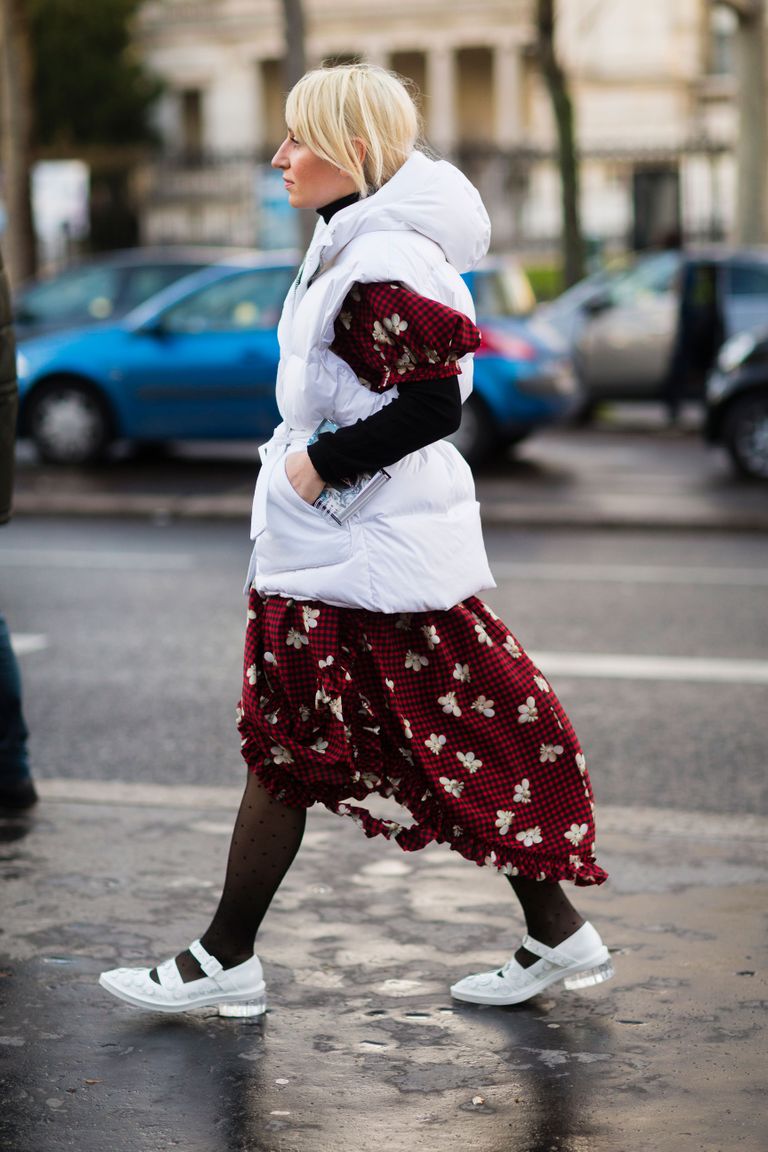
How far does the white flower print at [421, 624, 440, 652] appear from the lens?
3359 millimetres

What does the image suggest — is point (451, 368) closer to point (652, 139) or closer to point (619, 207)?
point (619, 207)

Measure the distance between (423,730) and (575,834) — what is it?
0.36m

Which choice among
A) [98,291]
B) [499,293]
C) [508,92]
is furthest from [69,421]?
[508,92]

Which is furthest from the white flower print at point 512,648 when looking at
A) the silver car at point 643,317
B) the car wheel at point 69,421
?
the silver car at point 643,317

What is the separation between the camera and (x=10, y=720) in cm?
486

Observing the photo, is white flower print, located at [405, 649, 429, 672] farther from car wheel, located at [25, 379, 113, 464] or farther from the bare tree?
the bare tree

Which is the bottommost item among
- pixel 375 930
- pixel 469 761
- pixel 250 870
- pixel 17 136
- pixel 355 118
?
pixel 375 930

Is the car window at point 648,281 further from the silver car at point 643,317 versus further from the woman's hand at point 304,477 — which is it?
the woman's hand at point 304,477

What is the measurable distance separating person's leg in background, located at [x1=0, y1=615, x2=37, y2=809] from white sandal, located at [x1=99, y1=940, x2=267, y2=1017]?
4.70 feet

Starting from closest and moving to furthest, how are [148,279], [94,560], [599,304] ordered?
[94,560] → [148,279] → [599,304]

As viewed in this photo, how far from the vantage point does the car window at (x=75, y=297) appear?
48.9 ft

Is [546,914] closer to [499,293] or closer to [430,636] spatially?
[430,636]

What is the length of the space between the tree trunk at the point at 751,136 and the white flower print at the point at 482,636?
19.2m

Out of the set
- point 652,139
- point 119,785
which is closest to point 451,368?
point 119,785
